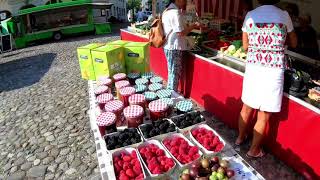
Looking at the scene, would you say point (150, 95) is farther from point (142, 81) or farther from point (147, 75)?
point (147, 75)

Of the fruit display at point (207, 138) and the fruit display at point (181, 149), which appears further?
the fruit display at point (207, 138)

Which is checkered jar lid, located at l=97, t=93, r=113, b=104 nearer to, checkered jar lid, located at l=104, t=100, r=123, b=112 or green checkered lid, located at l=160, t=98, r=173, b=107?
checkered jar lid, located at l=104, t=100, r=123, b=112

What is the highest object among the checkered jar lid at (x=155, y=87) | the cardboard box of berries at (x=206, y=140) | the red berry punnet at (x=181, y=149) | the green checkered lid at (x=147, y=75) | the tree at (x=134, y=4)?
the tree at (x=134, y=4)

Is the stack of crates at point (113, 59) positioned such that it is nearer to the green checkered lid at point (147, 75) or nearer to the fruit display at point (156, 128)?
the green checkered lid at point (147, 75)

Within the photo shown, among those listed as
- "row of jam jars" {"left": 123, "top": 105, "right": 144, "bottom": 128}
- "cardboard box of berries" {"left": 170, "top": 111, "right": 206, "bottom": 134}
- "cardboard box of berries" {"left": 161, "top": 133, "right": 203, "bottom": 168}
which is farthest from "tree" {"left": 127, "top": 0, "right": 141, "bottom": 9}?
"cardboard box of berries" {"left": 161, "top": 133, "right": 203, "bottom": 168}

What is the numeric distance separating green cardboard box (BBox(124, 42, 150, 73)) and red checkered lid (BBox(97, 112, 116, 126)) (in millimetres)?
1476

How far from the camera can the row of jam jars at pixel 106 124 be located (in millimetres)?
3184

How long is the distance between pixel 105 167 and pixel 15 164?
235 cm

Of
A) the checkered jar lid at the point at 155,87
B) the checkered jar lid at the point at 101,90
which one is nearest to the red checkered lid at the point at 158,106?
the checkered jar lid at the point at 155,87

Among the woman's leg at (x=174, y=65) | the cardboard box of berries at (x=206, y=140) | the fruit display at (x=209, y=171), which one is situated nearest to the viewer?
the fruit display at (x=209, y=171)

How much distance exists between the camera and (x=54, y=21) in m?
18.0

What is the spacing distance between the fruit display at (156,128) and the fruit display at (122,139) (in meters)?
0.08

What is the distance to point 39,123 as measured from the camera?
5.63m

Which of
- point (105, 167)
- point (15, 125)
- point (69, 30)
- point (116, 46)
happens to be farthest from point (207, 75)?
point (69, 30)
